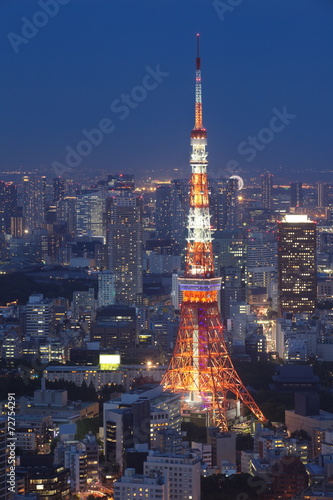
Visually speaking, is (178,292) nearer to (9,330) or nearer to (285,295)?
(285,295)

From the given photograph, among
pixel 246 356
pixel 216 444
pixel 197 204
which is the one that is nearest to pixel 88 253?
pixel 246 356

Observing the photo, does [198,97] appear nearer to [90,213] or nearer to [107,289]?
[107,289]

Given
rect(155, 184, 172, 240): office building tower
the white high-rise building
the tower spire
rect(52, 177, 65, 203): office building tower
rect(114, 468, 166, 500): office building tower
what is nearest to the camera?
rect(114, 468, 166, 500): office building tower

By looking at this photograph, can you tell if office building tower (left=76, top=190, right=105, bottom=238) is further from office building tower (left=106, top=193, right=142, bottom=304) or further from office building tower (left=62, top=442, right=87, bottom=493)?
office building tower (left=62, top=442, right=87, bottom=493)

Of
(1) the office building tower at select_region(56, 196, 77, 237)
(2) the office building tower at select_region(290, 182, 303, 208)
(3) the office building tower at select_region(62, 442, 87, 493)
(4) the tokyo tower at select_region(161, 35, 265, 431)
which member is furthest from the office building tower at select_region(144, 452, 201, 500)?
(1) the office building tower at select_region(56, 196, 77, 237)

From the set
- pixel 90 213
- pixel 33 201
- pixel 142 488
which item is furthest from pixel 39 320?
pixel 33 201

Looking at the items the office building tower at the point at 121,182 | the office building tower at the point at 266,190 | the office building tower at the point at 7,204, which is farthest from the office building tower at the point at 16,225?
the office building tower at the point at 266,190

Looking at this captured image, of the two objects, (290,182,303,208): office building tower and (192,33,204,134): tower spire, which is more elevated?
(290,182,303,208): office building tower
